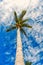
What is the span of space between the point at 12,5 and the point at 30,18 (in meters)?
1.06

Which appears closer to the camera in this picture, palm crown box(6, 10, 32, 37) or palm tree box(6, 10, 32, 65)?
palm tree box(6, 10, 32, 65)

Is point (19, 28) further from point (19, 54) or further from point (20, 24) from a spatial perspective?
point (19, 54)

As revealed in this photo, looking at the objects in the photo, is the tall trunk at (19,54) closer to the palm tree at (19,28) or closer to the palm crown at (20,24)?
the palm tree at (19,28)

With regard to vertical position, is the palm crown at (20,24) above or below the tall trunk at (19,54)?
above

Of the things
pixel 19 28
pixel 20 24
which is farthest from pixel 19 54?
pixel 20 24

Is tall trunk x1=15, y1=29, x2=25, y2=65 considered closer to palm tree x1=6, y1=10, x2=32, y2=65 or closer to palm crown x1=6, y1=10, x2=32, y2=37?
palm tree x1=6, y1=10, x2=32, y2=65

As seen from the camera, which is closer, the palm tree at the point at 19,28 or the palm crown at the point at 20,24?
the palm tree at the point at 19,28

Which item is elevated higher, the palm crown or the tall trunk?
the palm crown

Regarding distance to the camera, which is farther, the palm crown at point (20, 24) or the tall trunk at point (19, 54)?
the palm crown at point (20, 24)

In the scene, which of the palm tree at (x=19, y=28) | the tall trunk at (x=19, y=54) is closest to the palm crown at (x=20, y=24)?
the palm tree at (x=19, y=28)

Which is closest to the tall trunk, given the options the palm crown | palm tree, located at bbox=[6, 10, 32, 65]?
palm tree, located at bbox=[6, 10, 32, 65]

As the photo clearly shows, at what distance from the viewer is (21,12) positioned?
32.6ft

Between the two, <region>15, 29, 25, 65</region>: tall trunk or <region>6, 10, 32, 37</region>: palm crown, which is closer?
<region>15, 29, 25, 65</region>: tall trunk

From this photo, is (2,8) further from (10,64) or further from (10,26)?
(10,64)
